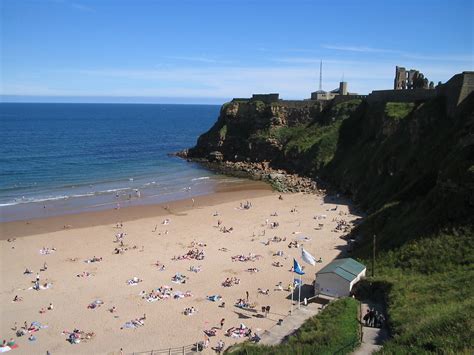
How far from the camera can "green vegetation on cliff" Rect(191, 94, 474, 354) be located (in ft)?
56.5

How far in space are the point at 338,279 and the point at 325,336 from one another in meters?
6.78

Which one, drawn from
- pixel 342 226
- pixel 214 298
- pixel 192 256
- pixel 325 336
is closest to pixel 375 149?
pixel 342 226

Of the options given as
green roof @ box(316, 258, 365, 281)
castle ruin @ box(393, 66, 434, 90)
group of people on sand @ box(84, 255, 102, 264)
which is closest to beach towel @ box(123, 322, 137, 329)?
green roof @ box(316, 258, 365, 281)

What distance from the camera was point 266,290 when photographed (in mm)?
27062

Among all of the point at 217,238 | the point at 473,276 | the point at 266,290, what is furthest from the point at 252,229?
the point at 473,276

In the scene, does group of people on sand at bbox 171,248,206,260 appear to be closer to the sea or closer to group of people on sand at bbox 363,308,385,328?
group of people on sand at bbox 363,308,385,328

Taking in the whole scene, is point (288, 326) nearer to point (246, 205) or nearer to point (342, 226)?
point (342, 226)

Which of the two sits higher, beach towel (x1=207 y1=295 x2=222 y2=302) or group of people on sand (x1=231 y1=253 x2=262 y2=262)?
group of people on sand (x1=231 y1=253 x2=262 y2=262)

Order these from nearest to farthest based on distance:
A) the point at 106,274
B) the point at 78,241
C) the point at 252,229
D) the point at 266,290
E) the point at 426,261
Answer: the point at 426,261, the point at 266,290, the point at 106,274, the point at 78,241, the point at 252,229

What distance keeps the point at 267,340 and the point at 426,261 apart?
9677 mm

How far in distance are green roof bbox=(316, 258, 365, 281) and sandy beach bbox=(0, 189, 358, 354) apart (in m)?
3.09

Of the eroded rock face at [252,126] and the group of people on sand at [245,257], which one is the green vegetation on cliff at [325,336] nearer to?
the group of people on sand at [245,257]

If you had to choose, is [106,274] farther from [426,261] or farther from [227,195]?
[227,195]

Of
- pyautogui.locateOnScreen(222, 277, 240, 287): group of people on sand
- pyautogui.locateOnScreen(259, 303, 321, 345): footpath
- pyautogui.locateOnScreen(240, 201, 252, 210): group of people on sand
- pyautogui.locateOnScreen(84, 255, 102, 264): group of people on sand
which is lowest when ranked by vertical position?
pyautogui.locateOnScreen(84, 255, 102, 264): group of people on sand
